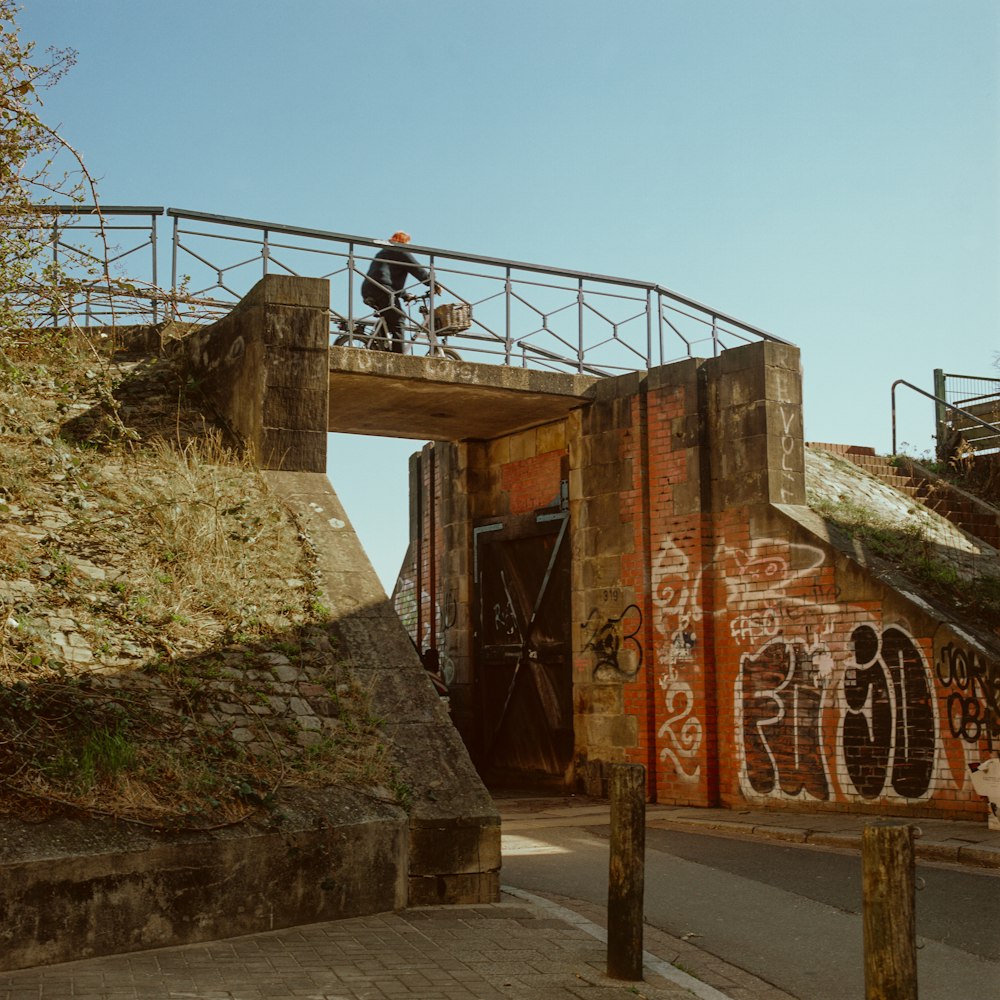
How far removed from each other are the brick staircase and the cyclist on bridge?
573 centimetres

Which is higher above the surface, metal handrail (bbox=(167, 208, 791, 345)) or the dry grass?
metal handrail (bbox=(167, 208, 791, 345))

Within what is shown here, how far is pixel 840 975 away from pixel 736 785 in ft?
21.0

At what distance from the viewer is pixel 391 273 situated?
45.2 ft

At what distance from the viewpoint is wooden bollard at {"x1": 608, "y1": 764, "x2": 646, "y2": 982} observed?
570cm

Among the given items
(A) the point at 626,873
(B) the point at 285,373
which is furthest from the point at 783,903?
(B) the point at 285,373

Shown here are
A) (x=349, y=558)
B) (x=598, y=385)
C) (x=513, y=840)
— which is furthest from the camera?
(x=598, y=385)

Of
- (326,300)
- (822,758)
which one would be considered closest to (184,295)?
(326,300)

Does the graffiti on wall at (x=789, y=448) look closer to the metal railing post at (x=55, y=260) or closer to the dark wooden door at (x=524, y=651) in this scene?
the dark wooden door at (x=524, y=651)

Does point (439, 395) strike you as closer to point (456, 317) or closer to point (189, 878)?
point (456, 317)

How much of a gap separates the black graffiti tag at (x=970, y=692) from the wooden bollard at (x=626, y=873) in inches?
216

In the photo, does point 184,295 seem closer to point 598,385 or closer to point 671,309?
point 598,385

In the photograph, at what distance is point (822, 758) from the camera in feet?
37.9

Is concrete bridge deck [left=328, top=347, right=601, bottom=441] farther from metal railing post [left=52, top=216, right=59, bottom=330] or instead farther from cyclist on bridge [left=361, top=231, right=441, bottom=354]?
metal railing post [left=52, top=216, right=59, bottom=330]

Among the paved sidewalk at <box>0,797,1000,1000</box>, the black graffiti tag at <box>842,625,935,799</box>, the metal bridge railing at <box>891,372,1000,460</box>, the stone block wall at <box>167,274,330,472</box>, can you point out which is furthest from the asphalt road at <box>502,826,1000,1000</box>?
the metal bridge railing at <box>891,372,1000,460</box>
